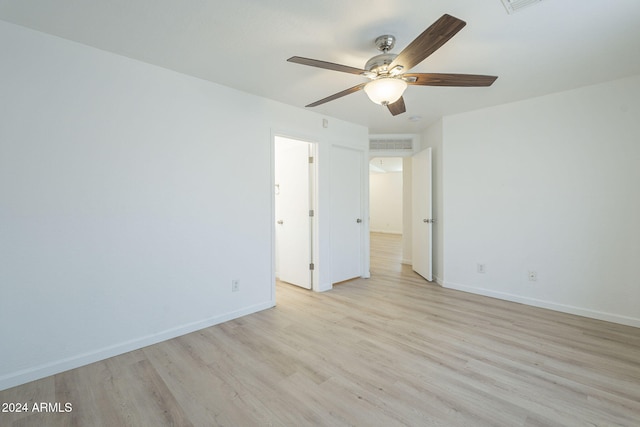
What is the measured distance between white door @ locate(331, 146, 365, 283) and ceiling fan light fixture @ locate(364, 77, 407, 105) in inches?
82.2

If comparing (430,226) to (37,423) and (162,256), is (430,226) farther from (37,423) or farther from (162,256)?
(37,423)

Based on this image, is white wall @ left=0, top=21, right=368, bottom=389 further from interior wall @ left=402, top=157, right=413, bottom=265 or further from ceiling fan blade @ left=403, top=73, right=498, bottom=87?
interior wall @ left=402, top=157, right=413, bottom=265

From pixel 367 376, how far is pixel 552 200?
3.04 meters

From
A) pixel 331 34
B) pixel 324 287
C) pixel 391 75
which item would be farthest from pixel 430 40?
pixel 324 287

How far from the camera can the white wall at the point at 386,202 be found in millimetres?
10586

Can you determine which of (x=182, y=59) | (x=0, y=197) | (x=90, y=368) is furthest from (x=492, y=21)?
(x=90, y=368)

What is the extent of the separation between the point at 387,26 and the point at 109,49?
2174mm

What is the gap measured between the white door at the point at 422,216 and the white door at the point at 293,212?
6.30ft

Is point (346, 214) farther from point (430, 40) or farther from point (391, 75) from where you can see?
point (430, 40)

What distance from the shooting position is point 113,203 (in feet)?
7.49

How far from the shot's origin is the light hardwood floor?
5.33 ft

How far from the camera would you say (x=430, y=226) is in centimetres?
438

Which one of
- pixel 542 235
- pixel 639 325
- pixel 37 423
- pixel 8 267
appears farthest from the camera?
pixel 542 235

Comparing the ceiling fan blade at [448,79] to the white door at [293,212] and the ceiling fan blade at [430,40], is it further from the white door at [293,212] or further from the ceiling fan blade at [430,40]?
the white door at [293,212]
